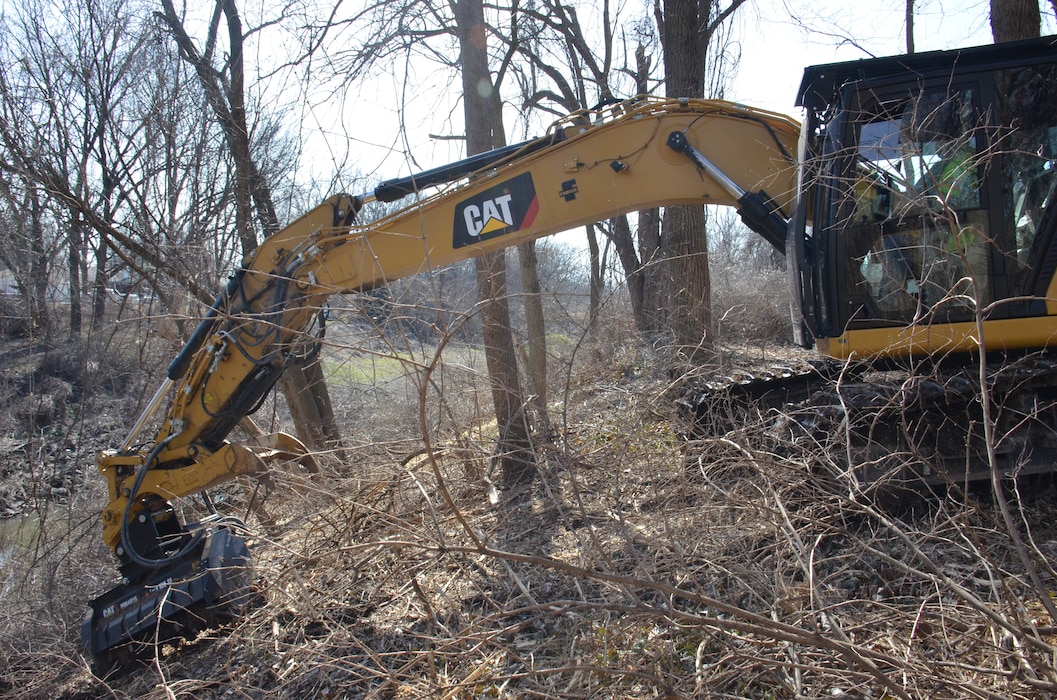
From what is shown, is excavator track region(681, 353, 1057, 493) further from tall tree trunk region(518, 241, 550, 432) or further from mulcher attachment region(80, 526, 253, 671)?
tall tree trunk region(518, 241, 550, 432)

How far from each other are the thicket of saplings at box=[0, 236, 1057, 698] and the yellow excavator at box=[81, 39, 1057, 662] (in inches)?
15.0

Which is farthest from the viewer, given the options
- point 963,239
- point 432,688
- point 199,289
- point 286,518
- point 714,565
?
point 199,289

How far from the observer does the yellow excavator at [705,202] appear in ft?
13.7

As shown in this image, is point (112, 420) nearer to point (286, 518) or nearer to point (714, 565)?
point (286, 518)

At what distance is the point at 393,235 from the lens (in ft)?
15.0

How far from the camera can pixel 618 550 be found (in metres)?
4.37

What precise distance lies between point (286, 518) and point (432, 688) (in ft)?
13.5

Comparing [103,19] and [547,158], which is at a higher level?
[103,19]

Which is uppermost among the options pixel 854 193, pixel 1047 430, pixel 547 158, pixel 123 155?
pixel 123 155

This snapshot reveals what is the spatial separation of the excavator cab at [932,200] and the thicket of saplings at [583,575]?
908mm

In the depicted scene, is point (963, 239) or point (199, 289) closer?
point (963, 239)

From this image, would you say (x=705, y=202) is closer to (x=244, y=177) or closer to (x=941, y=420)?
(x=941, y=420)

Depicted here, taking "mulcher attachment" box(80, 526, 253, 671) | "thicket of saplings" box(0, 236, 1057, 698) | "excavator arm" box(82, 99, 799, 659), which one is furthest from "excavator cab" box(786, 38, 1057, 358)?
"mulcher attachment" box(80, 526, 253, 671)

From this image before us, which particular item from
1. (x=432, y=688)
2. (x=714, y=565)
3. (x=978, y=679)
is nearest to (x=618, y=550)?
(x=714, y=565)
